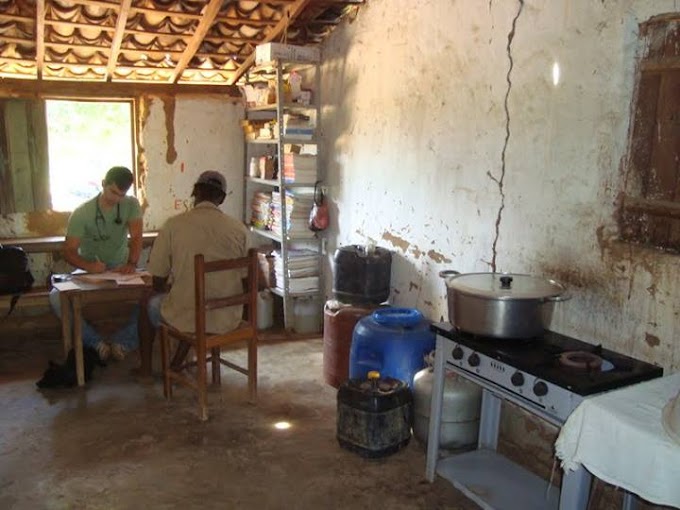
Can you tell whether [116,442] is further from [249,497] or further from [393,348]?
[393,348]

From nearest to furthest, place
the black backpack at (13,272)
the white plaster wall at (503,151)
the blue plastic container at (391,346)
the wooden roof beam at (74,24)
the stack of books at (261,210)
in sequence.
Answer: the white plaster wall at (503,151), the blue plastic container at (391,346), the wooden roof beam at (74,24), the black backpack at (13,272), the stack of books at (261,210)

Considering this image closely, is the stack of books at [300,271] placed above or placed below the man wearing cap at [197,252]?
below

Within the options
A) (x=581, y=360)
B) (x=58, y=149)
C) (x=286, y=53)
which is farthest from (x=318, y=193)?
(x=581, y=360)

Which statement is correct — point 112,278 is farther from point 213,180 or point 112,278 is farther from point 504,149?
point 504,149

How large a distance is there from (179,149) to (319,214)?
1662 mm

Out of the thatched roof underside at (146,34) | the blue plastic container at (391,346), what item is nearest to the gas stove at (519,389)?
the blue plastic container at (391,346)

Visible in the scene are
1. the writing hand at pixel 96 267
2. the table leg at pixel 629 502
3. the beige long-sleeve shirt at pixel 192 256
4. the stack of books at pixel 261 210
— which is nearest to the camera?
the table leg at pixel 629 502

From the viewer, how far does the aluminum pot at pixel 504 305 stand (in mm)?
2434

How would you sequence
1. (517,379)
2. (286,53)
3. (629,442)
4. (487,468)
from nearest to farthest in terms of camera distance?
(629,442), (517,379), (487,468), (286,53)

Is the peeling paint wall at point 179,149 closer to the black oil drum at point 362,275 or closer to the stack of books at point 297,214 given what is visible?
the stack of books at point 297,214

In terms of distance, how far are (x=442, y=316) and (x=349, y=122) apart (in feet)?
6.04

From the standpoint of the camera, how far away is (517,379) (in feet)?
7.67

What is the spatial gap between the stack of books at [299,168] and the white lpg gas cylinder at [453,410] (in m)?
2.36

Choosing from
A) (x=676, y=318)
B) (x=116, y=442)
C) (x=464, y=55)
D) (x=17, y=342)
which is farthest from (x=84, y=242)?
(x=676, y=318)
